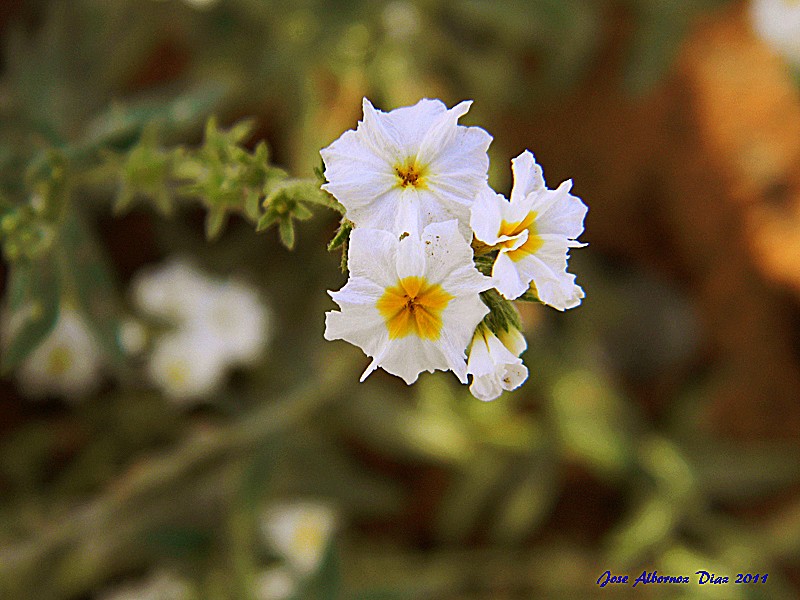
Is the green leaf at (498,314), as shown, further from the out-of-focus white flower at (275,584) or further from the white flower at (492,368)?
the out-of-focus white flower at (275,584)

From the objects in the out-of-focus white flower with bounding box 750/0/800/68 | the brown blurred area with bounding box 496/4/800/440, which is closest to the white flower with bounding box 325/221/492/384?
the out-of-focus white flower with bounding box 750/0/800/68

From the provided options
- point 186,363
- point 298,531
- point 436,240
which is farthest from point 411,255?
point 298,531

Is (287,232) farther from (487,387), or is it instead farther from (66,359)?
(66,359)

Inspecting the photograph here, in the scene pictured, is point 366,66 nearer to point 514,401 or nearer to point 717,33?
point 514,401

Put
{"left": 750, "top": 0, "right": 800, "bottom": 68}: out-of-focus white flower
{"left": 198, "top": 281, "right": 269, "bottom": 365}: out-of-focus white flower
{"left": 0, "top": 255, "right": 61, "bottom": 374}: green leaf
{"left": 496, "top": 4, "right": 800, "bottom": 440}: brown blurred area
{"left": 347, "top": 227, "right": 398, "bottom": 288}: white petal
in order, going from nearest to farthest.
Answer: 1. {"left": 347, "top": 227, "right": 398, "bottom": 288}: white petal
2. {"left": 0, "top": 255, "right": 61, "bottom": 374}: green leaf
3. {"left": 750, "top": 0, "right": 800, "bottom": 68}: out-of-focus white flower
4. {"left": 198, "top": 281, "right": 269, "bottom": 365}: out-of-focus white flower
5. {"left": 496, "top": 4, "right": 800, "bottom": 440}: brown blurred area

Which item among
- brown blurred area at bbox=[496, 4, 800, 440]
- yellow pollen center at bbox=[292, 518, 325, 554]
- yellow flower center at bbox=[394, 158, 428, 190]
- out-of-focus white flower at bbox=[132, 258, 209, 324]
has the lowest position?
yellow flower center at bbox=[394, 158, 428, 190]

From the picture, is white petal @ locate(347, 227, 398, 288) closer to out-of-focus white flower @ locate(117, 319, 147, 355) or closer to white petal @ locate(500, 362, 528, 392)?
white petal @ locate(500, 362, 528, 392)
